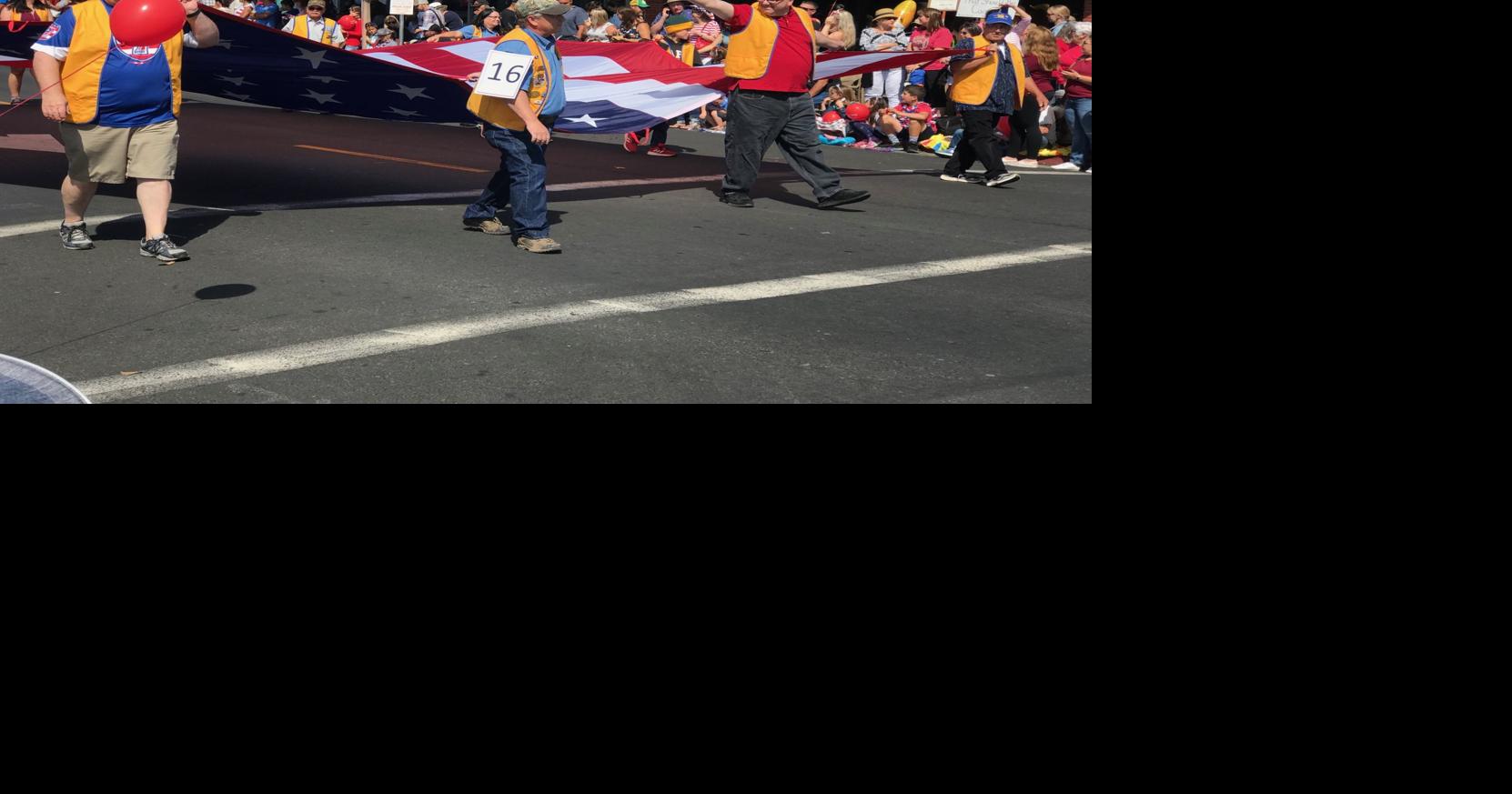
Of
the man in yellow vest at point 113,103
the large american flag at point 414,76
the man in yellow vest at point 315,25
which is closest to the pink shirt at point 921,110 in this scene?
the large american flag at point 414,76

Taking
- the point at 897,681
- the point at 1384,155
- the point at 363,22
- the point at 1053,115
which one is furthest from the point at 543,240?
the point at 363,22

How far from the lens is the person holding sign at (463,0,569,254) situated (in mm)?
8773

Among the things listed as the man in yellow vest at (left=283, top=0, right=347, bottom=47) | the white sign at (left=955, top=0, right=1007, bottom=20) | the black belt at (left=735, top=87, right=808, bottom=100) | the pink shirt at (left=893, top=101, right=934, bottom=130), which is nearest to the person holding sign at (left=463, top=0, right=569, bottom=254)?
the black belt at (left=735, top=87, right=808, bottom=100)

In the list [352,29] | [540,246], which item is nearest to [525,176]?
[540,246]

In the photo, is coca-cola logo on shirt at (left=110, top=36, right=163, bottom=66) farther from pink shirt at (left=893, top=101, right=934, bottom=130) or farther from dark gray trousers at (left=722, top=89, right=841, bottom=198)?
pink shirt at (left=893, top=101, right=934, bottom=130)

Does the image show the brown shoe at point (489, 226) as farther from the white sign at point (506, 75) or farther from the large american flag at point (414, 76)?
the large american flag at point (414, 76)

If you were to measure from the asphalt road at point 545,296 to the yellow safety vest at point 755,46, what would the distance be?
1.04 metres

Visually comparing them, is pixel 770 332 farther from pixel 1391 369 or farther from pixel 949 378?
pixel 1391 369

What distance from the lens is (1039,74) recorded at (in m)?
16.3

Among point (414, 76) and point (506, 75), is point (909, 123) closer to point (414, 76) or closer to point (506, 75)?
point (414, 76)

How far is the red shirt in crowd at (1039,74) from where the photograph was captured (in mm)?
16234

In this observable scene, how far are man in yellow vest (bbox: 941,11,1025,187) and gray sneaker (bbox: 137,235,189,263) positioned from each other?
7514mm

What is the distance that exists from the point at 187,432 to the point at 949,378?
3051mm

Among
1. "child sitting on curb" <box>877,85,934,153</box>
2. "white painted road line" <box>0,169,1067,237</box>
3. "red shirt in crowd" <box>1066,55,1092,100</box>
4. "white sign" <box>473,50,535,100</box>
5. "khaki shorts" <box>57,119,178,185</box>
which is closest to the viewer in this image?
"khaki shorts" <box>57,119,178,185</box>
